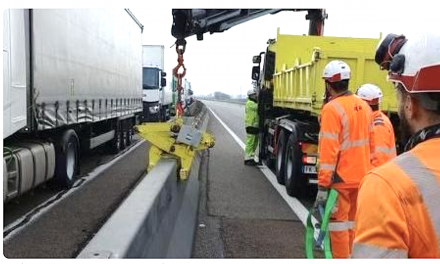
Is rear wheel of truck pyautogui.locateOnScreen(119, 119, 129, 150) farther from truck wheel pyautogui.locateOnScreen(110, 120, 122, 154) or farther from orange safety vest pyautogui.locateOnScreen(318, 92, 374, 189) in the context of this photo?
orange safety vest pyautogui.locateOnScreen(318, 92, 374, 189)

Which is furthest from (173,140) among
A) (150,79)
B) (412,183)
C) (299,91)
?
(150,79)

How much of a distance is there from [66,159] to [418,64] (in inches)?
344

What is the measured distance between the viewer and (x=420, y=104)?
1805 millimetres

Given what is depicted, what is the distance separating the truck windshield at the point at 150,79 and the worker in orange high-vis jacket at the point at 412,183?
28737 millimetres

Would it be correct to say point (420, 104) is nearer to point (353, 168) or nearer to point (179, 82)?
point (353, 168)

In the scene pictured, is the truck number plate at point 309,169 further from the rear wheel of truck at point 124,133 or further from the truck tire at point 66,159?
the rear wheel of truck at point 124,133

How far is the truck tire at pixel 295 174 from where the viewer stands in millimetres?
9375

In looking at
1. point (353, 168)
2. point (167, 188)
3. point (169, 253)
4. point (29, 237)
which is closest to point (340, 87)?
point (353, 168)

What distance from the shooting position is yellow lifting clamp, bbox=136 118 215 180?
7738 mm

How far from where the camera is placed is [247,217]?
7.88m

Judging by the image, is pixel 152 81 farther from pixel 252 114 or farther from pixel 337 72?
pixel 337 72

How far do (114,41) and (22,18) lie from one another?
690 centimetres

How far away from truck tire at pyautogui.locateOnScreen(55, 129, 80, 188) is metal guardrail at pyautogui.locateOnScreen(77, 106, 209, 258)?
10.9 feet

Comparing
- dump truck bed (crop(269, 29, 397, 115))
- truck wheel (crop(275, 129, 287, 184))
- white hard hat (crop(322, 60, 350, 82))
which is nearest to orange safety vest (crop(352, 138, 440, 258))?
white hard hat (crop(322, 60, 350, 82))
